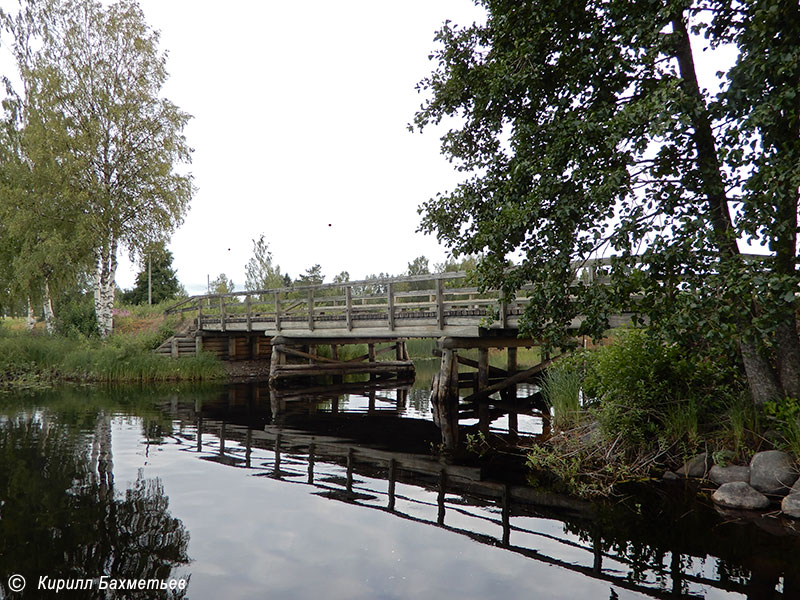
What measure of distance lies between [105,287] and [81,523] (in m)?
21.5

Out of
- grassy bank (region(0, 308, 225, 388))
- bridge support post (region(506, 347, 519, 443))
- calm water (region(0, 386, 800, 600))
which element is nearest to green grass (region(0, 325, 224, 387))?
grassy bank (region(0, 308, 225, 388))

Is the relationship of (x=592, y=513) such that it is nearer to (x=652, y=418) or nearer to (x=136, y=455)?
(x=652, y=418)

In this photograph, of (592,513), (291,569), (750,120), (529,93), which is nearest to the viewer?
(291,569)

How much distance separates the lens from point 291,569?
5707mm

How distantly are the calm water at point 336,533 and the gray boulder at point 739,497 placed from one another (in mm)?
415

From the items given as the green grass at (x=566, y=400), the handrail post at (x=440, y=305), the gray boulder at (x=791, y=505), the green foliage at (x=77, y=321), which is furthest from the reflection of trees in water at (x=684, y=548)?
the green foliage at (x=77, y=321)

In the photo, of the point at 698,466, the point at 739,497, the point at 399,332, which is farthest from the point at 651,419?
the point at 399,332

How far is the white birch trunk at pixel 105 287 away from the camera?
25.5 meters

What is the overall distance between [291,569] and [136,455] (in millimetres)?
5964

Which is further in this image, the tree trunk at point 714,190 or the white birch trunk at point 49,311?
the white birch trunk at point 49,311

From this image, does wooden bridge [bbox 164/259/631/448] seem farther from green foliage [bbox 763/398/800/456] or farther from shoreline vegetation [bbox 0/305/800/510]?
green foliage [bbox 763/398/800/456]

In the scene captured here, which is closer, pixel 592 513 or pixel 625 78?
pixel 592 513

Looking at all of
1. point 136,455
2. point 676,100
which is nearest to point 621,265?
point 676,100
